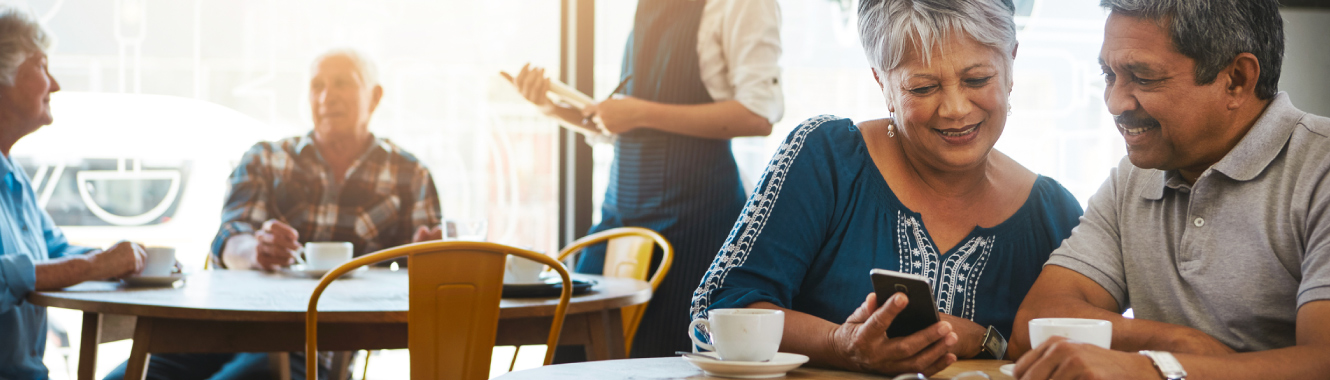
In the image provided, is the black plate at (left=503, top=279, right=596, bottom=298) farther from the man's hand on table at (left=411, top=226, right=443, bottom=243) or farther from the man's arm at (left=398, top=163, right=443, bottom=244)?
the man's arm at (left=398, top=163, right=443, bottom=244)

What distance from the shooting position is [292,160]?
2.88 meters

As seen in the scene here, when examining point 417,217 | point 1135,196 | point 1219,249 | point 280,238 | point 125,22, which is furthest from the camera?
point 125,22

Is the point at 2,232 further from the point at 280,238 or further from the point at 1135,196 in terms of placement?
the point at 1135,196

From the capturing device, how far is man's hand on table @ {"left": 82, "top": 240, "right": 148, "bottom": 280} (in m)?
1.93

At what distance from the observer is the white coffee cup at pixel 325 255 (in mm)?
2238

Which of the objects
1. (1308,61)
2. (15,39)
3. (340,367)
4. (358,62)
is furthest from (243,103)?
(1308,61)

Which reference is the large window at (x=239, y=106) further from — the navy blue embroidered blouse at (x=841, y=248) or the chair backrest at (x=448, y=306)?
the navy blue embroidered blouse at (x=841, y=248)

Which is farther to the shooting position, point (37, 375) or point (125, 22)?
point (125, 22)

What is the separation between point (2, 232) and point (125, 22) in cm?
134

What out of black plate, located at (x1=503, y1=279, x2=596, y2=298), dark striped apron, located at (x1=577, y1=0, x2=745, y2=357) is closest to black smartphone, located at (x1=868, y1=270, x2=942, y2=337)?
black plate, located at (x1=503, y1=279, x2=596, y2=298)

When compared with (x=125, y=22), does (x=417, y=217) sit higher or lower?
lower

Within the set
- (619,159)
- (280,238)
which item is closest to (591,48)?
(619,159)

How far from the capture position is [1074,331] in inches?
36.6

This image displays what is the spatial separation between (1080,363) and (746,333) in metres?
0.33
